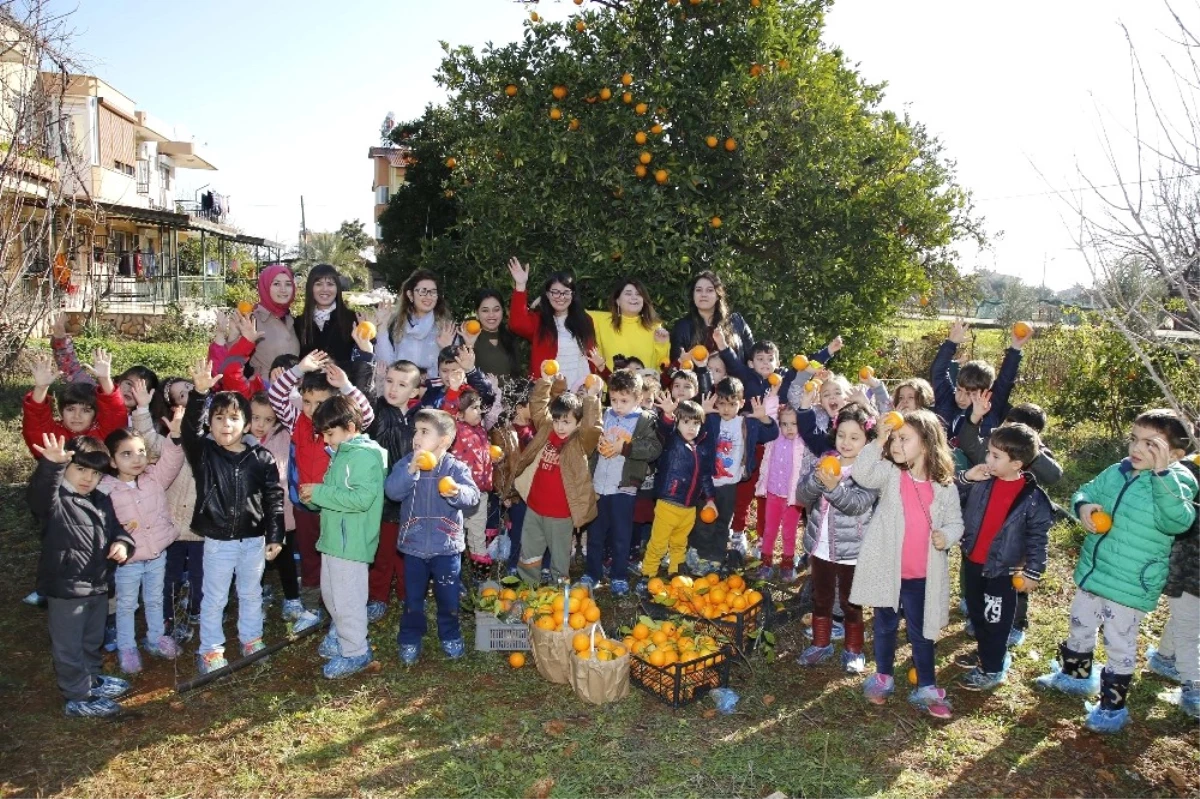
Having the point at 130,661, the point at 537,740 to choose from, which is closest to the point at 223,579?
the point at 130,661

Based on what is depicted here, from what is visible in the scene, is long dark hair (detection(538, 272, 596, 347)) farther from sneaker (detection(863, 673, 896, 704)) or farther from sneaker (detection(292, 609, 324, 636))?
sneaker (detection(863, 673, 896, 704))

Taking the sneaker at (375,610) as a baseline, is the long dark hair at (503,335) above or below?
above

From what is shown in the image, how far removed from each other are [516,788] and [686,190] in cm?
538

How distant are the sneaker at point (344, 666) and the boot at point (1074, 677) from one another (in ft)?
13.5

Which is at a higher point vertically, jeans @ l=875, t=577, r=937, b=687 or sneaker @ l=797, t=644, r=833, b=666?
jeans @ l=875, t=577, r=937, b=687

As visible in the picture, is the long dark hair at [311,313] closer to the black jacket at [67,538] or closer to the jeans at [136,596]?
the jeans at [136,596]

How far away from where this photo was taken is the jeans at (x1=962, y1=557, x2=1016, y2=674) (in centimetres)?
478

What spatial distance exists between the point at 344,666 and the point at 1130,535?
4.55 meters

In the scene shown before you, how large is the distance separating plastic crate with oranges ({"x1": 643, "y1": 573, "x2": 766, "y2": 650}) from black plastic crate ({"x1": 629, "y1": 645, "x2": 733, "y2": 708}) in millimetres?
232

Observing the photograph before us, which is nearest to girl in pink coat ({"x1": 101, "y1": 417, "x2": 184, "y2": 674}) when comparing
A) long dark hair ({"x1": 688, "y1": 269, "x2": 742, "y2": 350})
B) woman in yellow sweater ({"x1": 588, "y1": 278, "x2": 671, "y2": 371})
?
woman in yellow sweater ({"x1": 588, "y1": 278, "x2": 671, "y2": 371})

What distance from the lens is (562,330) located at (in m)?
6.87

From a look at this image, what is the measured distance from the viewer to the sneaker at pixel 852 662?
5023 millimetres

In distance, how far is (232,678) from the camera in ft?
15.7

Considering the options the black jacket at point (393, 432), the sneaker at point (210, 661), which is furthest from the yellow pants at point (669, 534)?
the sneaker at point (210, 661)
